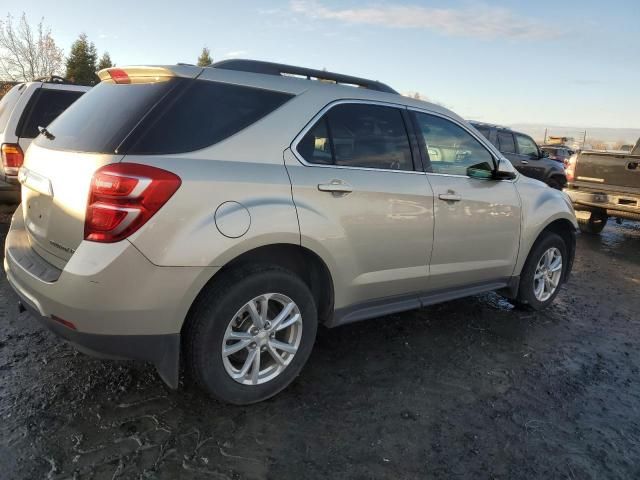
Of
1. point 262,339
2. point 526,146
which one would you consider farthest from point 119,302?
point 526,146

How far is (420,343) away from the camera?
387cm

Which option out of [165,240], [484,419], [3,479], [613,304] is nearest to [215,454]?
[3,479]

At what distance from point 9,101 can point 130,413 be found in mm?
5271

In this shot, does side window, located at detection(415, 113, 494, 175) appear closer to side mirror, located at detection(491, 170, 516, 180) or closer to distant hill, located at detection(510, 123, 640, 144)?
side mirror, located at detection(491, 170, 516, 180)

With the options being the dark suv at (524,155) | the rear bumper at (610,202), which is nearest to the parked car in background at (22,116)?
the rear bumper at (610,202)

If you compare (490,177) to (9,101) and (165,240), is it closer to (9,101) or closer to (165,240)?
(165,240)

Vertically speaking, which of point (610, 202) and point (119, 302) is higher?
point (119, 302)

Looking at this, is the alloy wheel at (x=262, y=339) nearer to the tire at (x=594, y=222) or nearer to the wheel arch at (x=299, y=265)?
the wheel arch at (x=299, y=265)

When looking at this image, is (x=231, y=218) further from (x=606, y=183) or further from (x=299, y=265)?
(x=606, y=183)

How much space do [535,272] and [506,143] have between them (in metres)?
8.90

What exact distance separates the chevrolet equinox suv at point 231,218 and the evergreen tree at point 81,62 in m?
36.1

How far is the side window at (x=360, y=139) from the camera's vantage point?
3.02 meters

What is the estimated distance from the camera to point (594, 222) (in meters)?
9.48

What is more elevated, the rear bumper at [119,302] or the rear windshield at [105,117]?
the rear windshield at [105,117]
